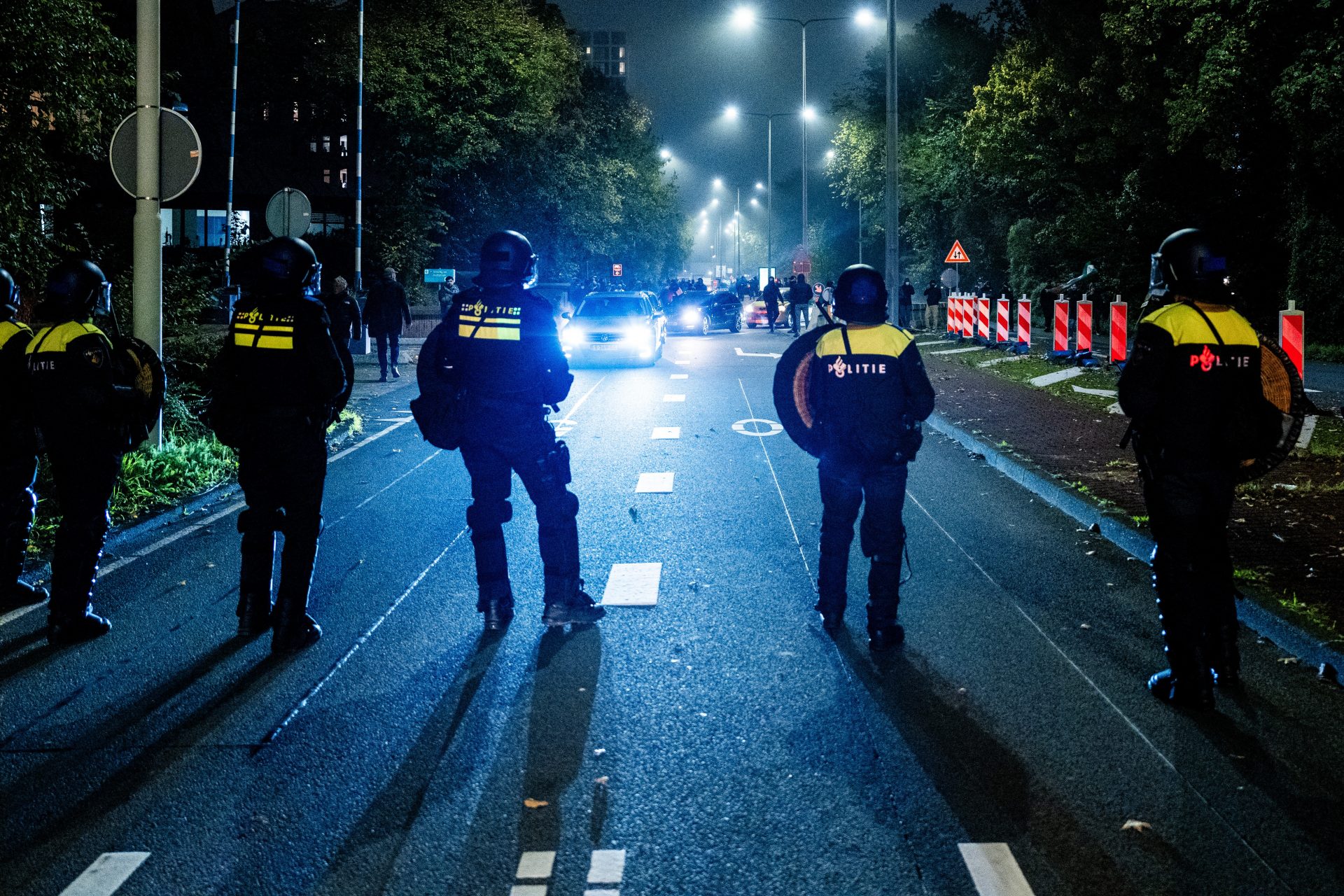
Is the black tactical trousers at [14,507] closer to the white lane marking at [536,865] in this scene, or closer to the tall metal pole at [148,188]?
the white lane marking at [536,865]

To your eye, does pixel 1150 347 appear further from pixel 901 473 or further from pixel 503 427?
pixel 503 427

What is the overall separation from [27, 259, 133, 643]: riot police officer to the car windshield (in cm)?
2246

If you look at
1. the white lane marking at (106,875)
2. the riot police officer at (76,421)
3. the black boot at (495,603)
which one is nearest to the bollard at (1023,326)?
the black boot at (495,603)

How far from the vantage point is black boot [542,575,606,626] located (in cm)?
674

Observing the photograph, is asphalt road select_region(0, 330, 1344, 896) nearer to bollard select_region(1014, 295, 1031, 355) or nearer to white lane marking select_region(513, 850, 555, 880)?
white lane marking select_region(513, 850, 555, 880)

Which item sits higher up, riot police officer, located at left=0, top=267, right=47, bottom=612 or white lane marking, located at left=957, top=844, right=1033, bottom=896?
riot police officer, located at left=0, top=267, right=47, bottom=612

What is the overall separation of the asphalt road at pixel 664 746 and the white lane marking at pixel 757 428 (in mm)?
7271

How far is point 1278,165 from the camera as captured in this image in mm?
31438

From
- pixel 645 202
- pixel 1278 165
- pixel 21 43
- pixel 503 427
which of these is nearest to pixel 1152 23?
pixel 1278 165

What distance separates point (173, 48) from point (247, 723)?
4408cm

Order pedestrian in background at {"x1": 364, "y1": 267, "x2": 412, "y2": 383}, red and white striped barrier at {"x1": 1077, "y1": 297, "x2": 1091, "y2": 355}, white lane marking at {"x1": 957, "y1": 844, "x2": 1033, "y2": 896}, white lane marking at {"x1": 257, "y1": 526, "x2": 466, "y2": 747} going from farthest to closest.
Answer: red and white striped barrier at {"x1": 1077, "y1": 297, "x2": 1091, "y2": 355}
pedestrian in background at {"x1": 364, "y1": 267, "x2": 412, "y2": 383}
white lane marking at {"x1": 257, "y1": 526, "x2": 466, "y2": 747}
white lane marking at {"x1": 957, "y1": 844, "x2": 1033, "y2": 896}

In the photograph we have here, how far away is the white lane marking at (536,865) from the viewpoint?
12.8ft

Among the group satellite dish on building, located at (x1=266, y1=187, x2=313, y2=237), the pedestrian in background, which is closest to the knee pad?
satellite dish on building, located at (x1=266, y1=187, x2=313, y2=237)

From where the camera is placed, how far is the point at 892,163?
75.7 ft
